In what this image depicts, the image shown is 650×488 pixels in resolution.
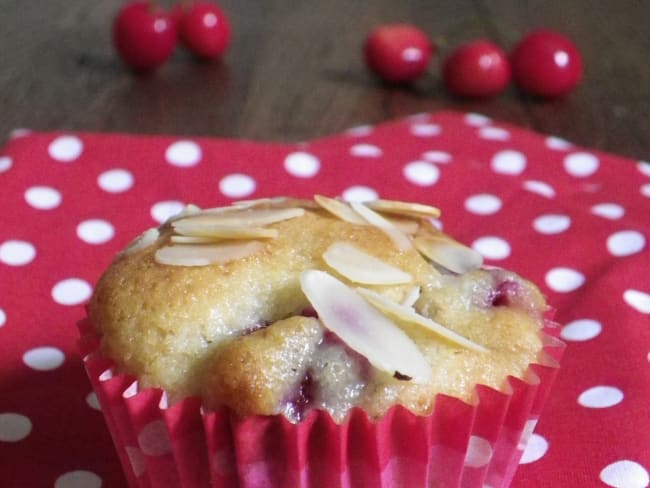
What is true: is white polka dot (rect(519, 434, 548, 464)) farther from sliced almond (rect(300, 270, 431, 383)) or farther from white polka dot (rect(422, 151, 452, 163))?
white polka dot (rect(422, 151, 452, 163))

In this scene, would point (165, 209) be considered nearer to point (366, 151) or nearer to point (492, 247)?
point (366, 151)

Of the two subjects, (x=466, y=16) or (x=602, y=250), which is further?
(x=466, y=16)

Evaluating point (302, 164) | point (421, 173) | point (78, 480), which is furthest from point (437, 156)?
point (78, 480)

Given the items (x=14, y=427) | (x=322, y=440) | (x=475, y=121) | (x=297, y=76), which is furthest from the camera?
(x=297, y=76)

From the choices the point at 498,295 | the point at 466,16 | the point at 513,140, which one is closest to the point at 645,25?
the point at 466,16

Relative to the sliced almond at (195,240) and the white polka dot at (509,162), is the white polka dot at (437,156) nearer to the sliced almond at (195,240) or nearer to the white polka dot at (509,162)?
the white polka dot at (509,162)

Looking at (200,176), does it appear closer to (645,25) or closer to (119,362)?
(119,362)

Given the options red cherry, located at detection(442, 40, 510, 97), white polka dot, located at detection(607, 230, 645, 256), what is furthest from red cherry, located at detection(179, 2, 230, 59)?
white polka dot, located at detection(607, 230, 645, 256)
